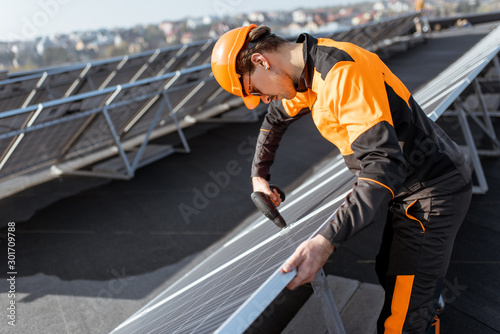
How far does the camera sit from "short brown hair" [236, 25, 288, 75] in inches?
65.2

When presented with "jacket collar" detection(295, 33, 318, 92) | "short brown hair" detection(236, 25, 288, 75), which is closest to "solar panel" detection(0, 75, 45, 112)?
"short brown hair" detection(236, 25, 288, 75)

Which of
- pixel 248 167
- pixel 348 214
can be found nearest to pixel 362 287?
pixel 348 214

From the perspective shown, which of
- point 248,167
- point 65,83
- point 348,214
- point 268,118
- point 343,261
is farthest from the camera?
point 65,83

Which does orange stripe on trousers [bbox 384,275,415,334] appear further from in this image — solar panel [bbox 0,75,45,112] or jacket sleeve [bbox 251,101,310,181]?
solar panel [bbox 0,75,45,112]

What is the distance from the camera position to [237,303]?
3.93 ft

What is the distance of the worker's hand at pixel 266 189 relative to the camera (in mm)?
2258

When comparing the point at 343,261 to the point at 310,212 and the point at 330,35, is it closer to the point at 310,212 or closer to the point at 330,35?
the point at 310,212

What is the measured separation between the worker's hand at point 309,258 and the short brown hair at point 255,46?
2.57 ft

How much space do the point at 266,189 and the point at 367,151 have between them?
0.97m

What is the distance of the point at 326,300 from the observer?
179 centimetres

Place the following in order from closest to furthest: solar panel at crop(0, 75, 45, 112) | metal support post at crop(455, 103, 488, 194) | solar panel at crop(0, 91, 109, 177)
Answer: metal support post at crop(455, 103, 488, 194), solar panel at crop(0, 91, 109, 177), solar panel at crop(0, 75, 45, 112)

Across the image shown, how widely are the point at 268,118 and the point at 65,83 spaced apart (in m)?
7.39

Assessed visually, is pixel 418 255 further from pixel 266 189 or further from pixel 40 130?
pixel 40 130

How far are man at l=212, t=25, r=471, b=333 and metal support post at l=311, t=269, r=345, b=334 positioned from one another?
226mm
